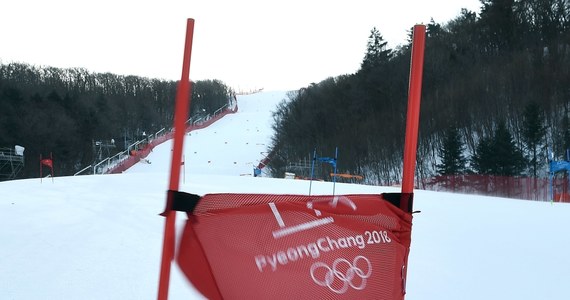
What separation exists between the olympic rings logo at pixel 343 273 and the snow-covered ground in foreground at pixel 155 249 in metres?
0.59

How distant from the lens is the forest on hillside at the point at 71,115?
4481 centimetres

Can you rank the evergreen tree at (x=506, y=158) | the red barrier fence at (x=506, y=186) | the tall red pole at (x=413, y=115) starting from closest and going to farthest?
the tall red pole at (x=413, y=115)
the red barrier fence at (x=506, y=186)
the evergreen tree at (x=506, y=158)

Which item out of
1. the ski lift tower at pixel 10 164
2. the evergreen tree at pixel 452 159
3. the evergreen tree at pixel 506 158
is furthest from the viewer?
the ski lift tower at pixel 10 164

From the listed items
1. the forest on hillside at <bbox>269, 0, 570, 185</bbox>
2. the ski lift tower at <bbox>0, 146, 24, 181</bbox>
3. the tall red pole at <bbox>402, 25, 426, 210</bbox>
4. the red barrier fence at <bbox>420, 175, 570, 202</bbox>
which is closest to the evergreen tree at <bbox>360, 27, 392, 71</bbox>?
the forest on hillside at <bbox>269, 0, 570, 185</bbox>

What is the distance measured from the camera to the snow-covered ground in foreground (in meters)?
4.54

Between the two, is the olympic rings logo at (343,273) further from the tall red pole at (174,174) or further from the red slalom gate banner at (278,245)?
the tall red pole at (174,174)

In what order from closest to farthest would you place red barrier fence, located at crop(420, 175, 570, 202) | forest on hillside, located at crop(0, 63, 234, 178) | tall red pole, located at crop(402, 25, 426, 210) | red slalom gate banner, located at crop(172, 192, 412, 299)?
1. red slalom gate banner, located at crop(172, 192, 412, 299)
2. tall red pole, located at crop(402, 25, 426, 210)
3. red barrier fence, located at crop(420, 175, 570, 202)
4. forest on hillside, located at crop(0, 63, 234, 178)

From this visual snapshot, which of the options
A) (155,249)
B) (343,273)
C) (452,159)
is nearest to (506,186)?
(452,159)

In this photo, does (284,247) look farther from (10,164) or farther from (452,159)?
(10,164)

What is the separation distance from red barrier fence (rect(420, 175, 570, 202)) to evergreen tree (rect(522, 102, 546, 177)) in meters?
9.26

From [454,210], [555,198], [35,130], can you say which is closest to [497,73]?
[555,198]

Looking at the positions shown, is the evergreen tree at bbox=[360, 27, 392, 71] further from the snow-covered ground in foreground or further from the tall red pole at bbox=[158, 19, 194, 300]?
Result: the tall red pole at bbox=[158, 19, 194, 300]

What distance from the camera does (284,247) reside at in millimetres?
1981

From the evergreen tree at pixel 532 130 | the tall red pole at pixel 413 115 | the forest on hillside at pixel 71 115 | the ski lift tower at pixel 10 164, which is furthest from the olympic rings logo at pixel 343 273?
the ski lift tower at pixel 10 164
